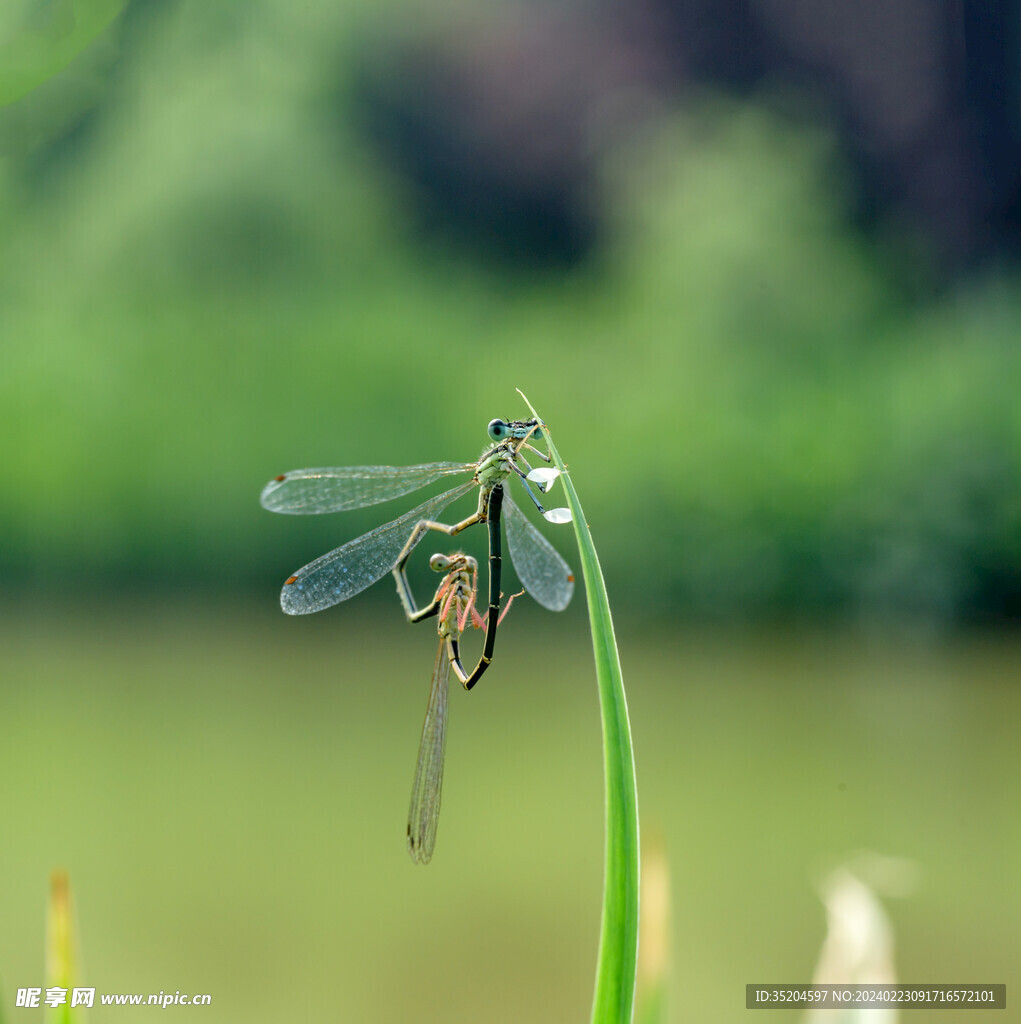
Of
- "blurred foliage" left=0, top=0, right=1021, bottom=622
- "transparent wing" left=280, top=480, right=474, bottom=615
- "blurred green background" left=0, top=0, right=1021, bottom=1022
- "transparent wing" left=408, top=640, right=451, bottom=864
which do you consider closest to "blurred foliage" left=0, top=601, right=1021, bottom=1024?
"blurred green background" left=0, top=0, right=1021, bottom=1022

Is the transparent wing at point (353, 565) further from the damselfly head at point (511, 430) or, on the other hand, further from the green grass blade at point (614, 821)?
the green grass blade at point (614, 821)

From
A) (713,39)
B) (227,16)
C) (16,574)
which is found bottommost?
(16,574)

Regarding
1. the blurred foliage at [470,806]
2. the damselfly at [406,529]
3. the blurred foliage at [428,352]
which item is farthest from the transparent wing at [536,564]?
the blurred foliage at [428,352]

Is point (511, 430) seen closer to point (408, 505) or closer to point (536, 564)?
point (536, 564)

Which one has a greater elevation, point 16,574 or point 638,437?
point 638,437

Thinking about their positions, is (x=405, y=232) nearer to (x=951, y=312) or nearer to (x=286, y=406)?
(x=286, y=406)

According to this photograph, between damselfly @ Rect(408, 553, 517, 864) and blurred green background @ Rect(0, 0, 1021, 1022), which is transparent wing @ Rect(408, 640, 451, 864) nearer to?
damselfly @ Rect(408, 553, 517, 864)

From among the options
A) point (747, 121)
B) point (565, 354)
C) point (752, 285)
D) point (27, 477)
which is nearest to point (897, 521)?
point (752, 285)
